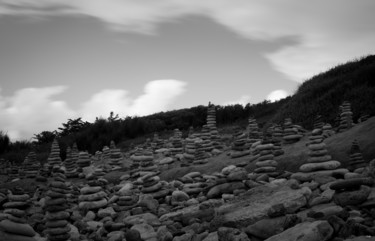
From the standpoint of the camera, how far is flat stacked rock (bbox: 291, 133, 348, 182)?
7611 millimetres

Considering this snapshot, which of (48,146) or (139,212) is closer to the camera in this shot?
(139,212)

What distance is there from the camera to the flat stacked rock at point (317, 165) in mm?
7611

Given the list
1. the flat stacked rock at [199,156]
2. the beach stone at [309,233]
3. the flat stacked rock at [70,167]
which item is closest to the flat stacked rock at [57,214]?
the beach stone at [309,233]

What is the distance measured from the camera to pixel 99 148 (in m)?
24.5

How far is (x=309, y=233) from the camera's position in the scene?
487cm

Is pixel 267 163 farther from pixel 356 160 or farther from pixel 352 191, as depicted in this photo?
pixel 352 191

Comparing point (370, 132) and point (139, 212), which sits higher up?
point (370, 132)

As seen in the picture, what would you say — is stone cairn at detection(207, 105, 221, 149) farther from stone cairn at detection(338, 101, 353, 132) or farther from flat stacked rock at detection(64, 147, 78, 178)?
flat stacked rock at detection(64, 147, 78, 178)

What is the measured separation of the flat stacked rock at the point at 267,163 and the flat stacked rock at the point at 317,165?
2.47 ft

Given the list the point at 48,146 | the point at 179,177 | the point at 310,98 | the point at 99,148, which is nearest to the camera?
the point at 179,177

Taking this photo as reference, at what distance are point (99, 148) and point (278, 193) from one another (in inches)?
741

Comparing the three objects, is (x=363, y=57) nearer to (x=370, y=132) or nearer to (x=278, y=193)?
(x=370, y=132)

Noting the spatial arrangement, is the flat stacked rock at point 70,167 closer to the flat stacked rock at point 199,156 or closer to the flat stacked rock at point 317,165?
the flat stacked rock at point 199,156

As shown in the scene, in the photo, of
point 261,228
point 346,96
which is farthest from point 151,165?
point 346,96
